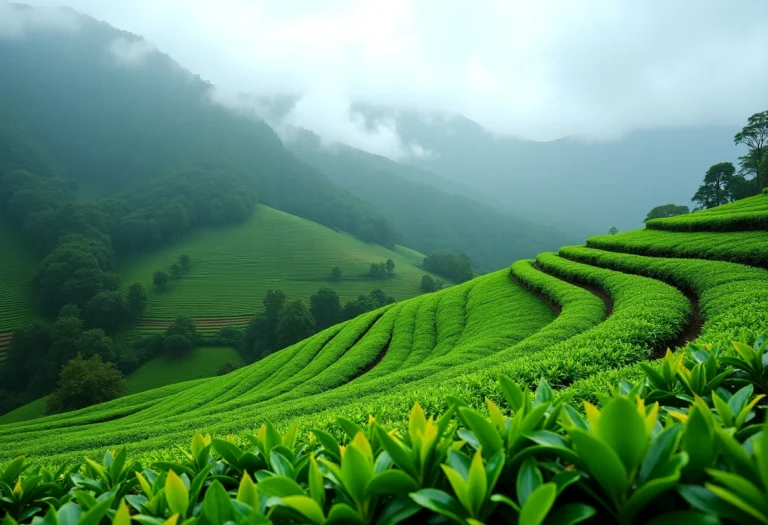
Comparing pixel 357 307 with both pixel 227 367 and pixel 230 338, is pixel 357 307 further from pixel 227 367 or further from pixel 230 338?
pixel 227 367

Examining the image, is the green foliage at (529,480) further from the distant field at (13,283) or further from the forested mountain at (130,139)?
the forested mountain at (130,139)

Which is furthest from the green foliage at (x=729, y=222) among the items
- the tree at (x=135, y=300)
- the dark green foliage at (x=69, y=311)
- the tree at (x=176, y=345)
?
the dark green foliage at (x=69, y=311)

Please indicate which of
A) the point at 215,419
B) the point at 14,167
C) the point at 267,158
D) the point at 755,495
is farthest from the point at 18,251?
the point at 755,495

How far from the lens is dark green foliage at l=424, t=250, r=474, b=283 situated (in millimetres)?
112812

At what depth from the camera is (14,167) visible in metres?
122

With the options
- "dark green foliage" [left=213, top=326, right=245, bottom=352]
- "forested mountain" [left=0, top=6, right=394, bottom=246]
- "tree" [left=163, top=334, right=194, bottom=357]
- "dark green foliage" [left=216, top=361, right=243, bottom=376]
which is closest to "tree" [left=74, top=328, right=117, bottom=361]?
"tree" [left=163, top=334, right=194, bottom=357]

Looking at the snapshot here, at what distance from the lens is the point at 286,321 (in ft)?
215

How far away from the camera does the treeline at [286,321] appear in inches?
2608

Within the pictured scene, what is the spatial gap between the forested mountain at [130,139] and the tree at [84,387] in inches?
3945

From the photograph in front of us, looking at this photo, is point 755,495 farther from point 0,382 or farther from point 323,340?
point 0,382

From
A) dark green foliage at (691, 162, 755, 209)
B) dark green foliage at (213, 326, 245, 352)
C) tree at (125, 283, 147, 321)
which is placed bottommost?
dark green foliage at (213, 326, 245, 352)

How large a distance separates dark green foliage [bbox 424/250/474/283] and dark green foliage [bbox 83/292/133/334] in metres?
76.0

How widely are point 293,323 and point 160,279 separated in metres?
40.8

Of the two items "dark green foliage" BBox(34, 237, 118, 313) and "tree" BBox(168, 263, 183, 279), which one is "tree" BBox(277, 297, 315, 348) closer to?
"tree" BBox(168, 263, 183, 279)
